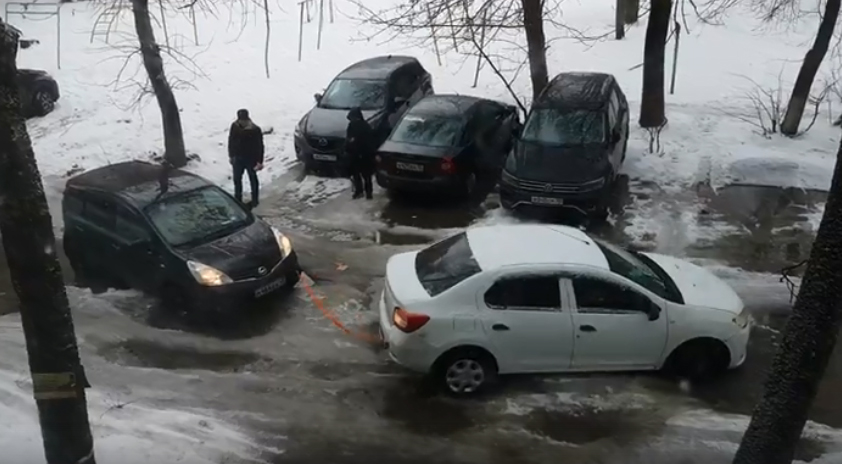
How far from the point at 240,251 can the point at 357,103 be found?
636 centimetres

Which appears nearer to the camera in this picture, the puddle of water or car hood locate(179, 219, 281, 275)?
the puddle of water

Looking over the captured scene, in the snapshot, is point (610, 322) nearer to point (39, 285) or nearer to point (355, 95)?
point (39, 285)

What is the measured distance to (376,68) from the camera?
16.7 meters

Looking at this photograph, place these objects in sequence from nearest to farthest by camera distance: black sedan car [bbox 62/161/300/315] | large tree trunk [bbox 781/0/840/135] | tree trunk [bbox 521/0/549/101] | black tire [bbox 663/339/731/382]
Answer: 1. black tire [bbox 663/339/731/382]
2. black sedan car [bbox 62/161/300/315]
3. large tree trunk [bbox 781/0/840/135]
4. tree trunk [bbox 521/0/549/101]

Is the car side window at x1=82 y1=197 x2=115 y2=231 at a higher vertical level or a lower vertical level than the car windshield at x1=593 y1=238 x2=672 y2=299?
lower

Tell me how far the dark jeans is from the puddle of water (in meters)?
4.81

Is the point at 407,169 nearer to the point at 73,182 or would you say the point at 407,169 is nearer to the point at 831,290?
the point at 73,182

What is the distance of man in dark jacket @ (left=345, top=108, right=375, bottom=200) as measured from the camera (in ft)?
45.2

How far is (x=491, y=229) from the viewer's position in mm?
9078

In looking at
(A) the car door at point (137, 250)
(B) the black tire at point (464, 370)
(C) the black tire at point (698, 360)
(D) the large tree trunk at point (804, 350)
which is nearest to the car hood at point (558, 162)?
(C) the black tire at point (698, 360)

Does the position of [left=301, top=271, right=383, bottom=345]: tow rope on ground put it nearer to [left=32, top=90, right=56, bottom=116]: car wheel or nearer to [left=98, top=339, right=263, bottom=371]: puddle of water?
[left=98, top=339, right=263, bottom=371]: puddle of water

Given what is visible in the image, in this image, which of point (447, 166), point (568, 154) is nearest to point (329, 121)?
point (447, 166)

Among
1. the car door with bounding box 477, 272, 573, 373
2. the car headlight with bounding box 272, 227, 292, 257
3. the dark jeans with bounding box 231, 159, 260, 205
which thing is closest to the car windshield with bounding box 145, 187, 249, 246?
the car headlight with bounding box 272, 227, 292, 257

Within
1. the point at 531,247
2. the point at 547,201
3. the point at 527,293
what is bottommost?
the point at 547,201
